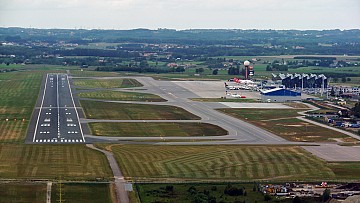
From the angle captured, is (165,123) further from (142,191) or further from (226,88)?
(226,88)

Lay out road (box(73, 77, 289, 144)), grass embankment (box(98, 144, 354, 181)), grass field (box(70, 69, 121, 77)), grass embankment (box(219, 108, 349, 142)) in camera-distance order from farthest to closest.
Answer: grass field (box(70, 69, 121, 77))
grass embankment (box(219, 108, 349, 142))
road (box(73, 77, 289, 144))
grass embankment (box(98, 144, 354, 181))

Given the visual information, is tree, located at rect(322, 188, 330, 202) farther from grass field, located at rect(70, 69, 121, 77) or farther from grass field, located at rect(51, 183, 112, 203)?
grass field, located at rect(70, 69, 121, 77)

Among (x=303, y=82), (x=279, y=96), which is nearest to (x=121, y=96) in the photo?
(x=279, y=96)

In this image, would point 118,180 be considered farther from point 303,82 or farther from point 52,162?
point 303,82

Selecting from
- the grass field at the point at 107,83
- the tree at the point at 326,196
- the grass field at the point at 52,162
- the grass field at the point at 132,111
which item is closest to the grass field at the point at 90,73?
the grass field at the point at 107,83

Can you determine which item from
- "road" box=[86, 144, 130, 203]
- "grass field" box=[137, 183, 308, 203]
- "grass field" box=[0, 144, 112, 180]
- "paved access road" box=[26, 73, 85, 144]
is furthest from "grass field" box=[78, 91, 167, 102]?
"grass field" box=[137, 183, 308, 203]

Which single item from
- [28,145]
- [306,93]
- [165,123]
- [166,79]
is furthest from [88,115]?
[166,79]
